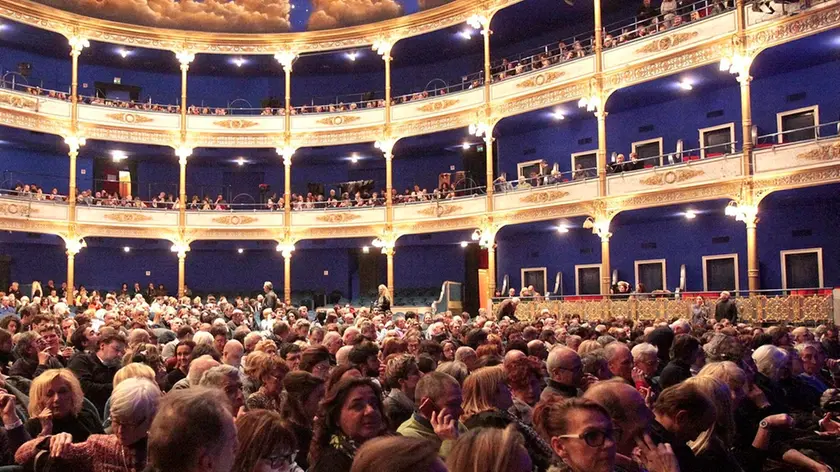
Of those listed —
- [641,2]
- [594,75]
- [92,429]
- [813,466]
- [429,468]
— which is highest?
[641,2]

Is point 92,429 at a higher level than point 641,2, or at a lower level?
lower

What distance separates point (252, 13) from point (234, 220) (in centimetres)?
876

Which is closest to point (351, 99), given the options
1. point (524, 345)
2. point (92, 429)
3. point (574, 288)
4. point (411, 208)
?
point (411, 208)

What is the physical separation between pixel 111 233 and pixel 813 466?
27.8 meters

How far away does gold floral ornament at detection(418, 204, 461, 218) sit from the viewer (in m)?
27.6

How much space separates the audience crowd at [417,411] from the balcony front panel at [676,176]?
12992 mm

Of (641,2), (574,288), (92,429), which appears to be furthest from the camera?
(574,288)

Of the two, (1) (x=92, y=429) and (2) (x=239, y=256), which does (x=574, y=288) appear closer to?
(2) (x=239, y=256)

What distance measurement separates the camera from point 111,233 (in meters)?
28.7

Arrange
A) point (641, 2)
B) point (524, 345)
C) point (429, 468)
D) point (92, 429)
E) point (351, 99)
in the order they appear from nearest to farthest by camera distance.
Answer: point (429, 468), point (92, 429), point (524, 345), point (641, 2), point (351, 99)

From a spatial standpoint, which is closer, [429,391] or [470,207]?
[429,391]

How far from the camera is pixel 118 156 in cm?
3203

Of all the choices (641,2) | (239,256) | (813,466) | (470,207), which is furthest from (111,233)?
(813,466)

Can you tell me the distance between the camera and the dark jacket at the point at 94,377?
673cm
